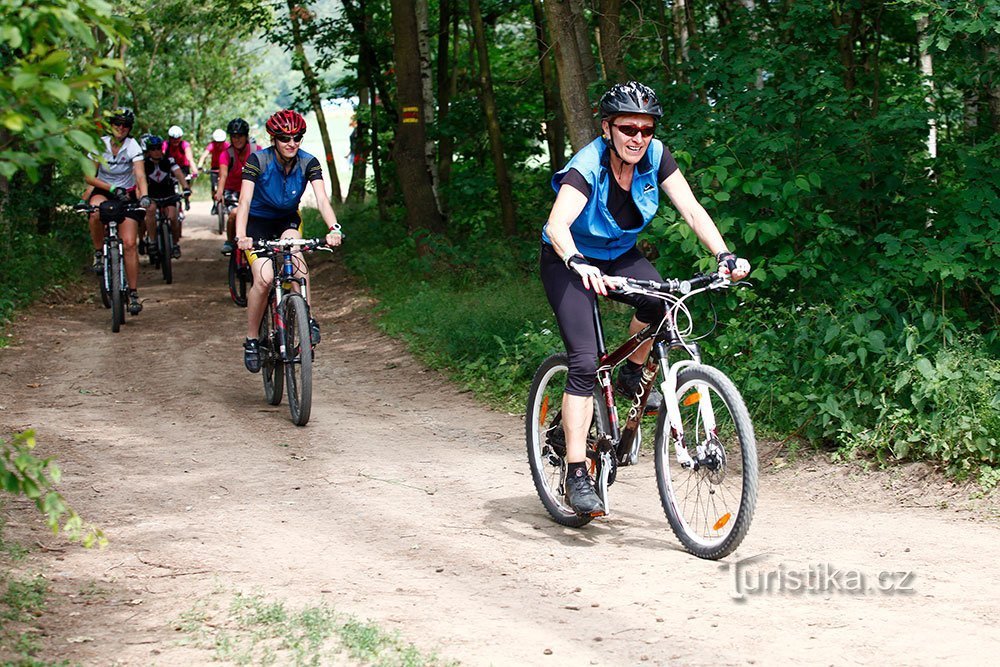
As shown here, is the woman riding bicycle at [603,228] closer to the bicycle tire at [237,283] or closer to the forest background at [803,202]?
the forest background at [803,202]

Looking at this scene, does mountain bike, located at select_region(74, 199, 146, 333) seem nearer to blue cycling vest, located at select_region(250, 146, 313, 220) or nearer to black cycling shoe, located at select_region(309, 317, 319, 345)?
blue cycling vest, located at select_region(250, 146, 313, 220)

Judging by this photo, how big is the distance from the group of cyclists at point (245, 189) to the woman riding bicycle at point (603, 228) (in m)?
2.16

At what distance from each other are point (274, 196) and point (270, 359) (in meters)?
1.32

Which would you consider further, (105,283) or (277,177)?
(105,283)

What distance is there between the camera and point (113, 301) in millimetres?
12781

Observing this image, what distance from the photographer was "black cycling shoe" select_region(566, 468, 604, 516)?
5.70m

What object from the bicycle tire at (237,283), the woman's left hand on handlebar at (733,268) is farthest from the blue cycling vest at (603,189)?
the bicycle tire at (237,283)

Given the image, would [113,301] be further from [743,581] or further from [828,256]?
[743,581]

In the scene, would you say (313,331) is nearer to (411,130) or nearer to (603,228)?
(603,228)

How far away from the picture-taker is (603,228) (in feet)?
18.6

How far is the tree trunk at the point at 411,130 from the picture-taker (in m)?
15.5

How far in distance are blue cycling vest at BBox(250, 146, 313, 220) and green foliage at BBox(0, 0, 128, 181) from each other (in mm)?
5277

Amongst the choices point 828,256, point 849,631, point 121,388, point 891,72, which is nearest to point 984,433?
point 828,256

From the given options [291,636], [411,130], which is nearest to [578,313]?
[291,636]
